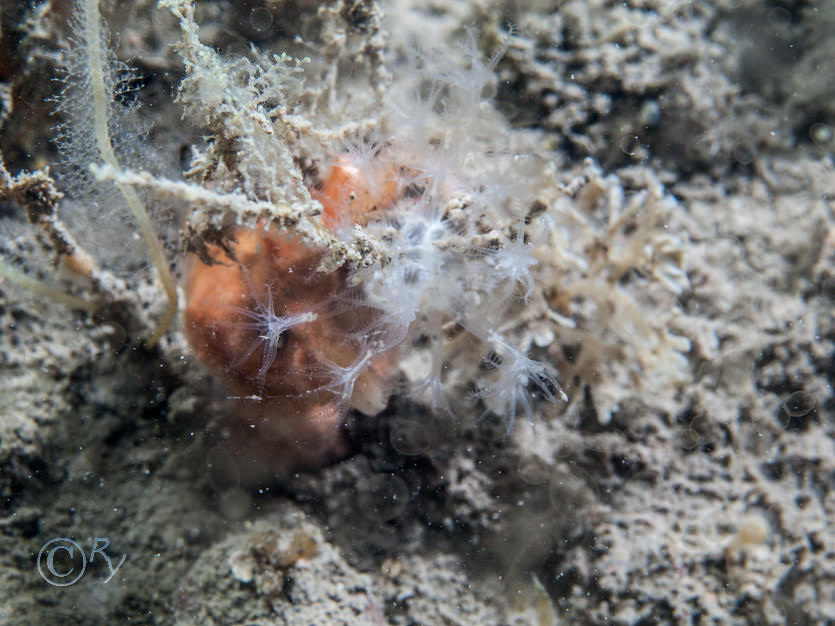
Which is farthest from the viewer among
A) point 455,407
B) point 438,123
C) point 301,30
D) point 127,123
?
point 301,30

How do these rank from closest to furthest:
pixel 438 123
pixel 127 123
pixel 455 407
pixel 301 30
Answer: pixel 127 123 → pixel 438 123 → pixel 455 407 → pixel 301 30

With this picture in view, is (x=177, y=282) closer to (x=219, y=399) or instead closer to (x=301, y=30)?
(x=219, y=399)

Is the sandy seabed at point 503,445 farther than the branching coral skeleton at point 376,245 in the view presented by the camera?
Yes

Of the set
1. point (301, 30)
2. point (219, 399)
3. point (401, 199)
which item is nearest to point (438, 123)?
point (401, 199)

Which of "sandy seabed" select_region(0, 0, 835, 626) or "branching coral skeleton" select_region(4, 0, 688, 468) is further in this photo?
"sandy seabed" select_region(0, 0, 835, 626)

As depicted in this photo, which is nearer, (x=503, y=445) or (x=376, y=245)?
(x=376, y=245)

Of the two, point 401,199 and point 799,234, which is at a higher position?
point 401,199

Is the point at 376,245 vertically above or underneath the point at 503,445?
above

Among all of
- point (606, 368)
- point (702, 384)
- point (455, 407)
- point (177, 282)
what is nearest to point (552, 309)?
point (606, 368)

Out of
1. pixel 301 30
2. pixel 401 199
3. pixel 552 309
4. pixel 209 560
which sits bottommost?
pixel 209 560

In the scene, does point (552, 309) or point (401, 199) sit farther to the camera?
point (552, 309)
